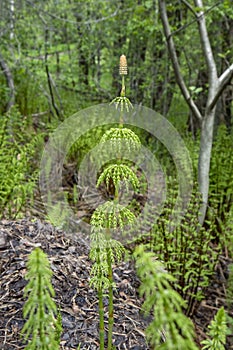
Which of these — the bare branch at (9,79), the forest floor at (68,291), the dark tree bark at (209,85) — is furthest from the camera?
the bare branch at (9,79)

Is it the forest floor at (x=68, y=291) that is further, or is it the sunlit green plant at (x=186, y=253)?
the sunlit green plant at (x=186, y=253)

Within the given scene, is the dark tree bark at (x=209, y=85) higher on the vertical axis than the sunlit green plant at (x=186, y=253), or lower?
higher

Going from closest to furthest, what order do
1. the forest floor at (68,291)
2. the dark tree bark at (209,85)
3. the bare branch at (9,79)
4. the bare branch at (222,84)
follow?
the forest floor at (68,291) → the bare branch at (222,84) → the dark tree bark at (209,85) → the bare branch at (9,79)

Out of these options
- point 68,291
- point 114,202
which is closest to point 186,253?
point 68,291

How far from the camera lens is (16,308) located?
209 centimetres

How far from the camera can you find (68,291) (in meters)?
2.31

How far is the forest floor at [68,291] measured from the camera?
2.01 metres

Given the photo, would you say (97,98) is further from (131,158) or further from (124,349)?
(124,349)

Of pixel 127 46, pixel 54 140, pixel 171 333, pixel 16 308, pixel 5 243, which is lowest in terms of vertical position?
pixel 16 308

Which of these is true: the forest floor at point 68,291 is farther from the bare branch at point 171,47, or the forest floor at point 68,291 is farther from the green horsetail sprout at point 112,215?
the bare branch at point 171,47

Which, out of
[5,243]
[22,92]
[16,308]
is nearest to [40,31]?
[22,92]

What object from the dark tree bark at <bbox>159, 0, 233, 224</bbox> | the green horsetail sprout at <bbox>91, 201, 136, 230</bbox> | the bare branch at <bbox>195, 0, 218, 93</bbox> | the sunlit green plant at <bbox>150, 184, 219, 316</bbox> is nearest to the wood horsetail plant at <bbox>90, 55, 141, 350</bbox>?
the green horsetail sprout at <bbox>91, 201, 136, 230</bbox>

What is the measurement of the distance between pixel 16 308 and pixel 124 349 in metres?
0.57

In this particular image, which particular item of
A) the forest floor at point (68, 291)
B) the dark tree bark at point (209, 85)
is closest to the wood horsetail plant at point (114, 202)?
the forest floor at point (68, 291)
